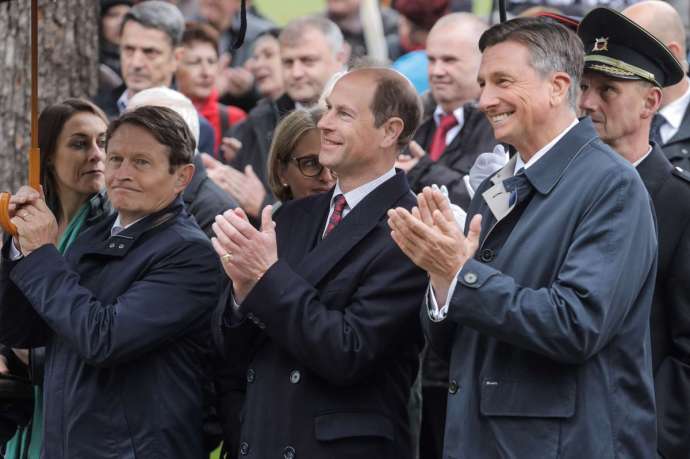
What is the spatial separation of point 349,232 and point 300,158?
958 millimetres

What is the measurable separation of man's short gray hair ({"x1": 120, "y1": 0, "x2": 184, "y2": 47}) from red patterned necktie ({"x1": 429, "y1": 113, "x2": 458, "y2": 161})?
6.93 feet

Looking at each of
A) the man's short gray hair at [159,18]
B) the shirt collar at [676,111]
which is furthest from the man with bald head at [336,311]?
the man's short gray hair at [159,18]

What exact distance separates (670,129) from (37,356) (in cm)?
302

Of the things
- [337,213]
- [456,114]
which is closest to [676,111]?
[456,114]

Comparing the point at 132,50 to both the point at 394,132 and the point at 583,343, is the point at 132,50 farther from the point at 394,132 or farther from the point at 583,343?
the point at 583,343

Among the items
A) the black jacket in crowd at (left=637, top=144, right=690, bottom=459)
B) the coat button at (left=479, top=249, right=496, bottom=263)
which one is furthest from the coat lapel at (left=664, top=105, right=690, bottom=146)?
the coat button at (left=479, top=249, right=496, bottom=263)

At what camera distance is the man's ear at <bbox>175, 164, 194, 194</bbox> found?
5230 mm

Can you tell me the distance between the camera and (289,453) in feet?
15.1

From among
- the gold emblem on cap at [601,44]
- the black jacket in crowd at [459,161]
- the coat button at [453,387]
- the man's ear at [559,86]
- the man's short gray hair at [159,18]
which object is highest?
the gold emblem on cap at [601,44]

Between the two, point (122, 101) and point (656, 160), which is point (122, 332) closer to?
point (656, 160)

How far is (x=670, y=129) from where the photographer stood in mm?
6160

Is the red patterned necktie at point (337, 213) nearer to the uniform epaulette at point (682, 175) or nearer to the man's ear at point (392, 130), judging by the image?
the man's ear at point (392, 130)

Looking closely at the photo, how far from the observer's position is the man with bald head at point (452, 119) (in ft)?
20.3

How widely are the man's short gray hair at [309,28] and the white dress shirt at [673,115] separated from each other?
246cm
